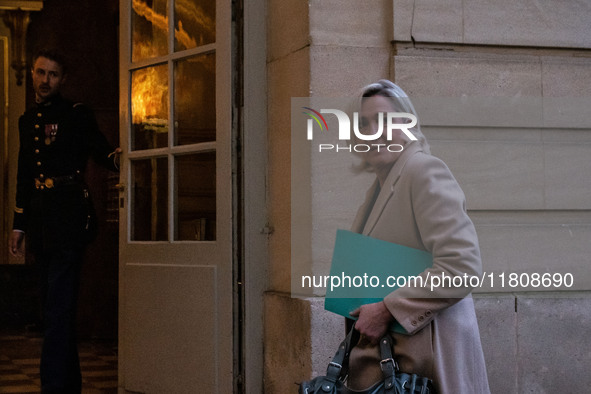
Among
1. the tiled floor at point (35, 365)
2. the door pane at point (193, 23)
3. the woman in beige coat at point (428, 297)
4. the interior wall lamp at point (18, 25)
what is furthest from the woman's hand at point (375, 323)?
the interior wall lamp at point (18, 25)

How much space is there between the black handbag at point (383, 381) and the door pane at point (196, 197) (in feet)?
8.96

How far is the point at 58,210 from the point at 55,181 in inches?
6.6

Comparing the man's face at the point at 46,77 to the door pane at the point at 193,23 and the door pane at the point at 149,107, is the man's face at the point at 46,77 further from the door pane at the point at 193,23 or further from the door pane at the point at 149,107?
the door pane at the point at 193,23

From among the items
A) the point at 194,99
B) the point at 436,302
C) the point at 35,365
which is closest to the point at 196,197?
the point at 194,99

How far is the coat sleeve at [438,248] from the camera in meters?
2.45

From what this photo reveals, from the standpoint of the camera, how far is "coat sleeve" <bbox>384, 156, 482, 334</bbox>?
245 cm

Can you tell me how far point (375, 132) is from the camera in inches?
103

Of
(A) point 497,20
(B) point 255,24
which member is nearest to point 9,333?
(B) point 255,24

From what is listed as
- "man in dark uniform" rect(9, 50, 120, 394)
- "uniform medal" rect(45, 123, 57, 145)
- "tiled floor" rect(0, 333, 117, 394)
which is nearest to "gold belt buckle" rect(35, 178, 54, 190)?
"man in dark uniform" rect(9, 50, 120, 394)

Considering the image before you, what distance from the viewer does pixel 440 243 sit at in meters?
2.47

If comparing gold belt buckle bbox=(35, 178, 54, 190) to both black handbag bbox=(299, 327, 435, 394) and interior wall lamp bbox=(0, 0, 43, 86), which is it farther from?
interior wall lamp bbox=(0, 0, 43, 86)

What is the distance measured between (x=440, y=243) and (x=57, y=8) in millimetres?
7924

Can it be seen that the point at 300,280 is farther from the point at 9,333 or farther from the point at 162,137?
the point at 9,333

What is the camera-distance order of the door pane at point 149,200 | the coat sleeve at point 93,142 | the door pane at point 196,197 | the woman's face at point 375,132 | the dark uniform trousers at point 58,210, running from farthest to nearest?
the coat sleeve at point 93,142
the dark uniform trousers at point 58,210
the door pane at point 149,200
the door pane at point 196,197
the woman's face at point 375,132
